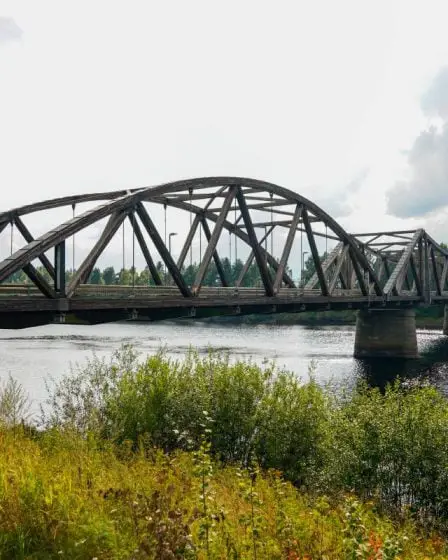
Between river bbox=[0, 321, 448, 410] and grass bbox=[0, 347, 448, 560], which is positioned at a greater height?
grass bbox=[0, 347, 448, 560]

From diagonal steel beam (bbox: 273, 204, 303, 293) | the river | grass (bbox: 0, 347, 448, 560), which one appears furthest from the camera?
the river

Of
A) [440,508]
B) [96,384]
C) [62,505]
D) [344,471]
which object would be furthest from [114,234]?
[62,505]

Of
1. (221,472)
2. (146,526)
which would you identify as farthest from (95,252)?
(146,526)

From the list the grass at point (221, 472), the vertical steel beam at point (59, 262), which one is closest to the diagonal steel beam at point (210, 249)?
the vertical steel beam at point (59, 262)

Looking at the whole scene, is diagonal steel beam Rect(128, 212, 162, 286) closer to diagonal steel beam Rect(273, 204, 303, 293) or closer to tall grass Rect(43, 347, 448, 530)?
tall grass Rect(43, 347, 448, 530)

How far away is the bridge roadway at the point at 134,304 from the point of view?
971 inches

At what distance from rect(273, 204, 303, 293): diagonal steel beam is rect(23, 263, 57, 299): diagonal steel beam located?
20628 millimetres

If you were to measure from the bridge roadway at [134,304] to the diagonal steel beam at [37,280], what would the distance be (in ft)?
0.99

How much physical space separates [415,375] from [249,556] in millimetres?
49096

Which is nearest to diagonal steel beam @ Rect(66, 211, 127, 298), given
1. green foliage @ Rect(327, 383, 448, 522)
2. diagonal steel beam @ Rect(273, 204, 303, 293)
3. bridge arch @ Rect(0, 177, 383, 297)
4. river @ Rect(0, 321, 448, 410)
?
bridge arch @ Rect(0, 177, 383, 297)

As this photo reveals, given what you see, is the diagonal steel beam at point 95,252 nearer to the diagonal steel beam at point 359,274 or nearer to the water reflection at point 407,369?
the water reflection at point 407,369

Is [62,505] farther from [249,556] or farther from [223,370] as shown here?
[223,370]

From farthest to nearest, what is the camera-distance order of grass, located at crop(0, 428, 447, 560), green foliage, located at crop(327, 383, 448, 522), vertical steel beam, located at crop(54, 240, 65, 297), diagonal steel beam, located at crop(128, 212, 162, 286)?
diagonal steel beam, located at crop(128, 212, 162, 286) < vertical steel beam, located at crop(54, 240, 65, 297) < green foliage, located at crop(327, 383, 448, 522) < grass, located at crop(0, 428, 447, 560)

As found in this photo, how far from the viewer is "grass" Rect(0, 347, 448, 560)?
7867 mm
